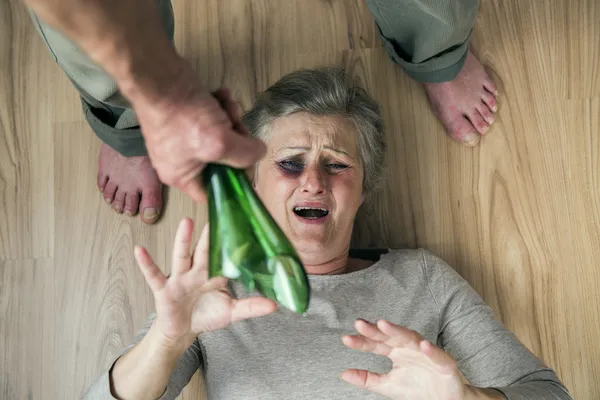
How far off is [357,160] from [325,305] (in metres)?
0.33

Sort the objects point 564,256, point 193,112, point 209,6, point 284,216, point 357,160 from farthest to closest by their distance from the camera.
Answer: point 209,6
point 564,256
point 357,160
point 284,216
point 193,112

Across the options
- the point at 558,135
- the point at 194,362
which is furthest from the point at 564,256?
the point at 194,362

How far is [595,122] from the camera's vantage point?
1.55 metres

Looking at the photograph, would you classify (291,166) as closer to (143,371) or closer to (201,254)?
(201,254)

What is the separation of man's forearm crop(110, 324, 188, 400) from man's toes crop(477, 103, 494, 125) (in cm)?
96

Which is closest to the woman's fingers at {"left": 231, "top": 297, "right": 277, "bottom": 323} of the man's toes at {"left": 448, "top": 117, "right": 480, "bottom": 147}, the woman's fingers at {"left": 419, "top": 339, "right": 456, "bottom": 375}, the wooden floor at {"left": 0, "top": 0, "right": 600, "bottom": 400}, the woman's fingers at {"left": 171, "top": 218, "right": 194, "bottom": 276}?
the woman's fingers at {"left": 171, "top": 218, "right": 194, "bottom": 276}

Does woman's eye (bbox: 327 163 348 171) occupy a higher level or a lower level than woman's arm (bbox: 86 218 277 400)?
higher

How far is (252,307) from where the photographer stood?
37.0 inches

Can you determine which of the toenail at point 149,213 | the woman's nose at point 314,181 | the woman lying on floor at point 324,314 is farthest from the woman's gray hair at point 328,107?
the toenail at point 149,213

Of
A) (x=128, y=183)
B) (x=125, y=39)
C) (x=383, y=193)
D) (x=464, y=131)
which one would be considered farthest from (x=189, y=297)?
(x=464, y=131)

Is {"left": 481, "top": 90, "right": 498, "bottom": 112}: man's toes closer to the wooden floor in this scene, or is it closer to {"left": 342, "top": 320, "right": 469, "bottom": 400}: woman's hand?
the wooden floor

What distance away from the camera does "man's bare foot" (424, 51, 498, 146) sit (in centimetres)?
154

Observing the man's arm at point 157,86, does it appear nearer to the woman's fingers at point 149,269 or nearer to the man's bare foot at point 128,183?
the woman's fingers at point 149,269

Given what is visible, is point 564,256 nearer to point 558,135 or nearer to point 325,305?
point 558,135
